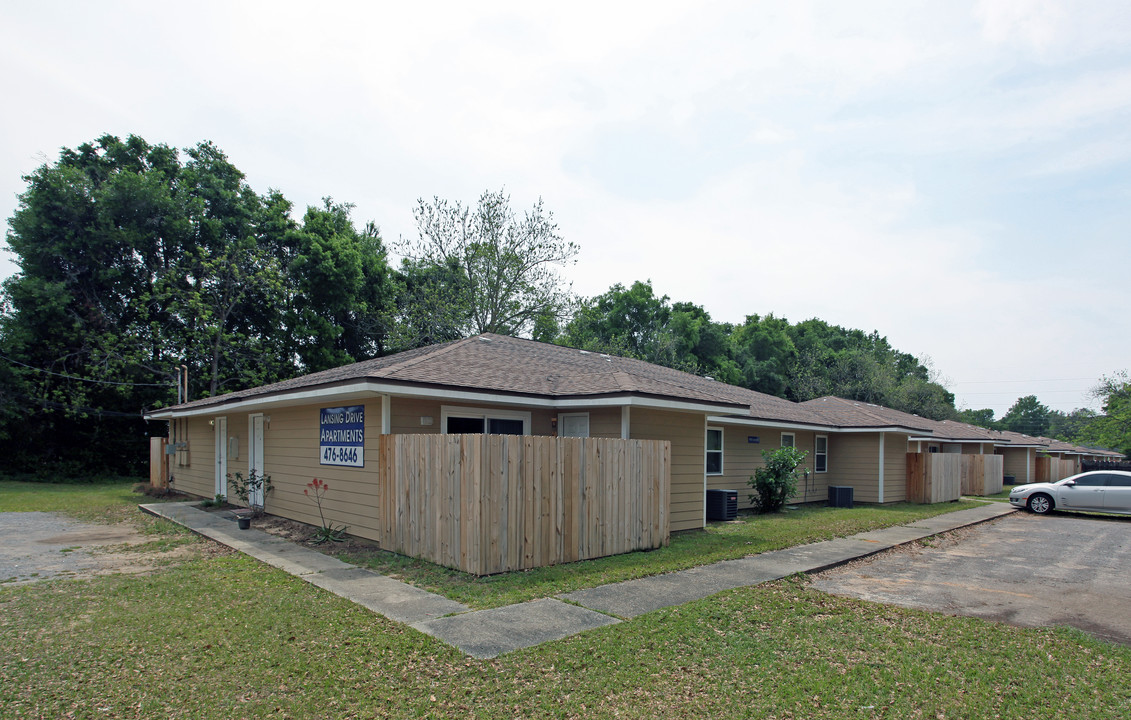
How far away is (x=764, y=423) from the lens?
683 inches

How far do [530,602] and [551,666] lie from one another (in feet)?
6.14

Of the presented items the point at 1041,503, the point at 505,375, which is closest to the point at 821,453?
the point at 1041,503

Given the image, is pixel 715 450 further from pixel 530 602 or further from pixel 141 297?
pixel 141 297

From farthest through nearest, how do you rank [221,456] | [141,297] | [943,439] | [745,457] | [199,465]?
[141,297] < [943,439] < [199,465] < [745,457] < [221,456]

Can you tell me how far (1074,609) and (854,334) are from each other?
218 ft

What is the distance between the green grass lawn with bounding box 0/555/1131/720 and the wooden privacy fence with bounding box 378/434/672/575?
1.86 m

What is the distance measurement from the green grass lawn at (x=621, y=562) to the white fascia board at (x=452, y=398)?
8.04 ft

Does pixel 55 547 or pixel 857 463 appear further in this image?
pixel 857 463

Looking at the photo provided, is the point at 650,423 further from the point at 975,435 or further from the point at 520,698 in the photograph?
the point at 975,435

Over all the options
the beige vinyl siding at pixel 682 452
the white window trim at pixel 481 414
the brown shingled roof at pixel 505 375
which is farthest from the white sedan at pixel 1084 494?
the white window trim at pixel 481 414

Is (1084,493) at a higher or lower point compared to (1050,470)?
higher

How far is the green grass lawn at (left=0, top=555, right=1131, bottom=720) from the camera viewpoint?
4.44 meters

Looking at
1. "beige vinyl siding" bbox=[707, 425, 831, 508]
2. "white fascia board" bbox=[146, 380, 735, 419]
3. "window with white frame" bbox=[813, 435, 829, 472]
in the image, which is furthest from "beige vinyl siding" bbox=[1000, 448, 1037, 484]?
"white fascia board" bbox=[146, 380, 735, 419]

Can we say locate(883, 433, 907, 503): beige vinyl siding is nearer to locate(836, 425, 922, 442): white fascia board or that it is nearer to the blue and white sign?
locate(836, 425, 922, 442): white fascia board
